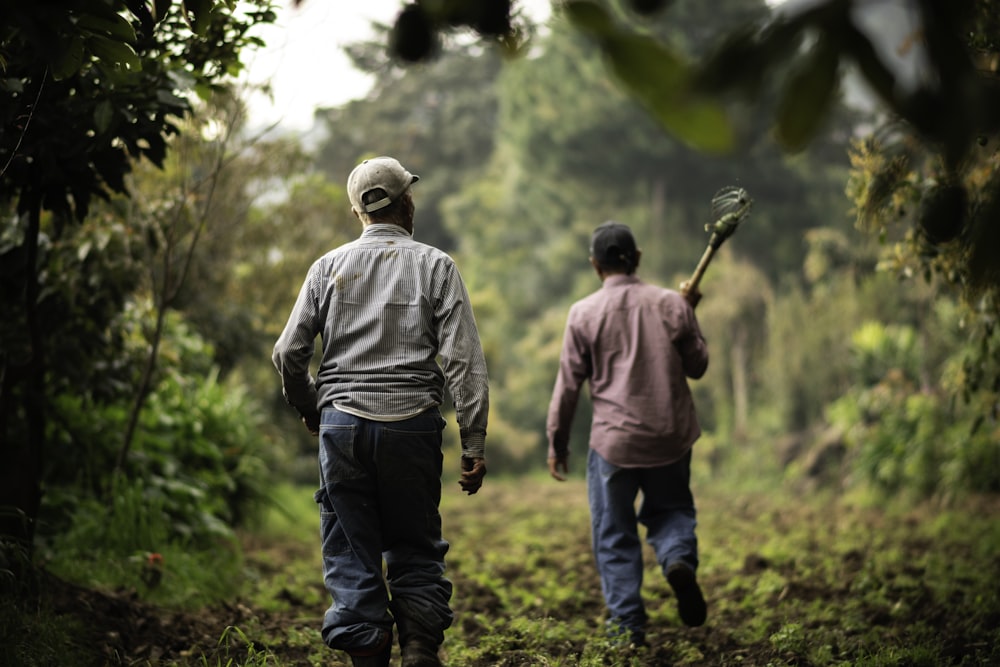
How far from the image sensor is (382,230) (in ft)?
12.6

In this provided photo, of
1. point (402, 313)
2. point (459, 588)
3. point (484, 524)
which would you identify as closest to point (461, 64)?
point (484, 524)

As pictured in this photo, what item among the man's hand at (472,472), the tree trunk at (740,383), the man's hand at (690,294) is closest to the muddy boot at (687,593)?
the man's hand at (690,294)

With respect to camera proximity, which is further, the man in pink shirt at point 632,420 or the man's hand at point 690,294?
the man's hand at point 690,294

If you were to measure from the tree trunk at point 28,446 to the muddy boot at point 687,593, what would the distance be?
282cm

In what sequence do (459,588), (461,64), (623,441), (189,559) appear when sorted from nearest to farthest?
(623,441), (189,559), (459,588), (461,64)

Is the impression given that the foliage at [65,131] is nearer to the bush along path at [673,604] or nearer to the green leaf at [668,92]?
the bush along path at [673,604]

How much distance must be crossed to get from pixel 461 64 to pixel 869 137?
89.0ft

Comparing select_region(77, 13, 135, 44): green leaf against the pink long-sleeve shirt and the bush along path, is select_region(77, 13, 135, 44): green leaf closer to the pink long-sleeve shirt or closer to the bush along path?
the bush along path

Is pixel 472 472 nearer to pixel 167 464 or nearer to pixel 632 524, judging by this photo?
pixel 632 524

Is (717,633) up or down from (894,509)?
down

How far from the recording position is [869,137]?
A: 5125 millimetres

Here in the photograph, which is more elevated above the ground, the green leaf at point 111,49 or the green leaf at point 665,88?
the green leaf at point 111,49

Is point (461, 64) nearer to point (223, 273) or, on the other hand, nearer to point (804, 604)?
point (223, 273)

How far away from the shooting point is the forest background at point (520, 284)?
15.3ft
